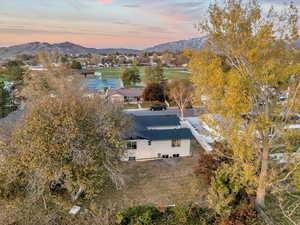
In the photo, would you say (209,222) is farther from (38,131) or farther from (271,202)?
(38,131)

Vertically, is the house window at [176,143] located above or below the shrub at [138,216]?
above

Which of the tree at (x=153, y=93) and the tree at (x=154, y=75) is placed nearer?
the tree at (x=153, y=93)

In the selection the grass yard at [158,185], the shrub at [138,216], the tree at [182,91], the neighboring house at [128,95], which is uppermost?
the tree at [182,91]

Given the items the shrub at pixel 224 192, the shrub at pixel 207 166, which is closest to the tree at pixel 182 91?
the shrub at pixel 207 166

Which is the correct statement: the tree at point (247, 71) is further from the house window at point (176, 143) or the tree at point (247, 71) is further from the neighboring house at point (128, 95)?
the neighboring house at point (128, 95)

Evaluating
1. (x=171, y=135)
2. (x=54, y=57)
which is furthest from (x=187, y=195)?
(x=54, y=57)

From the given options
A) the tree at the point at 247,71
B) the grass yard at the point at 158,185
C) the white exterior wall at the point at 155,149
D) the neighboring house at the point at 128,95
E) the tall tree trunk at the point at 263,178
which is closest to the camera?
the tree at the point at 247,71
